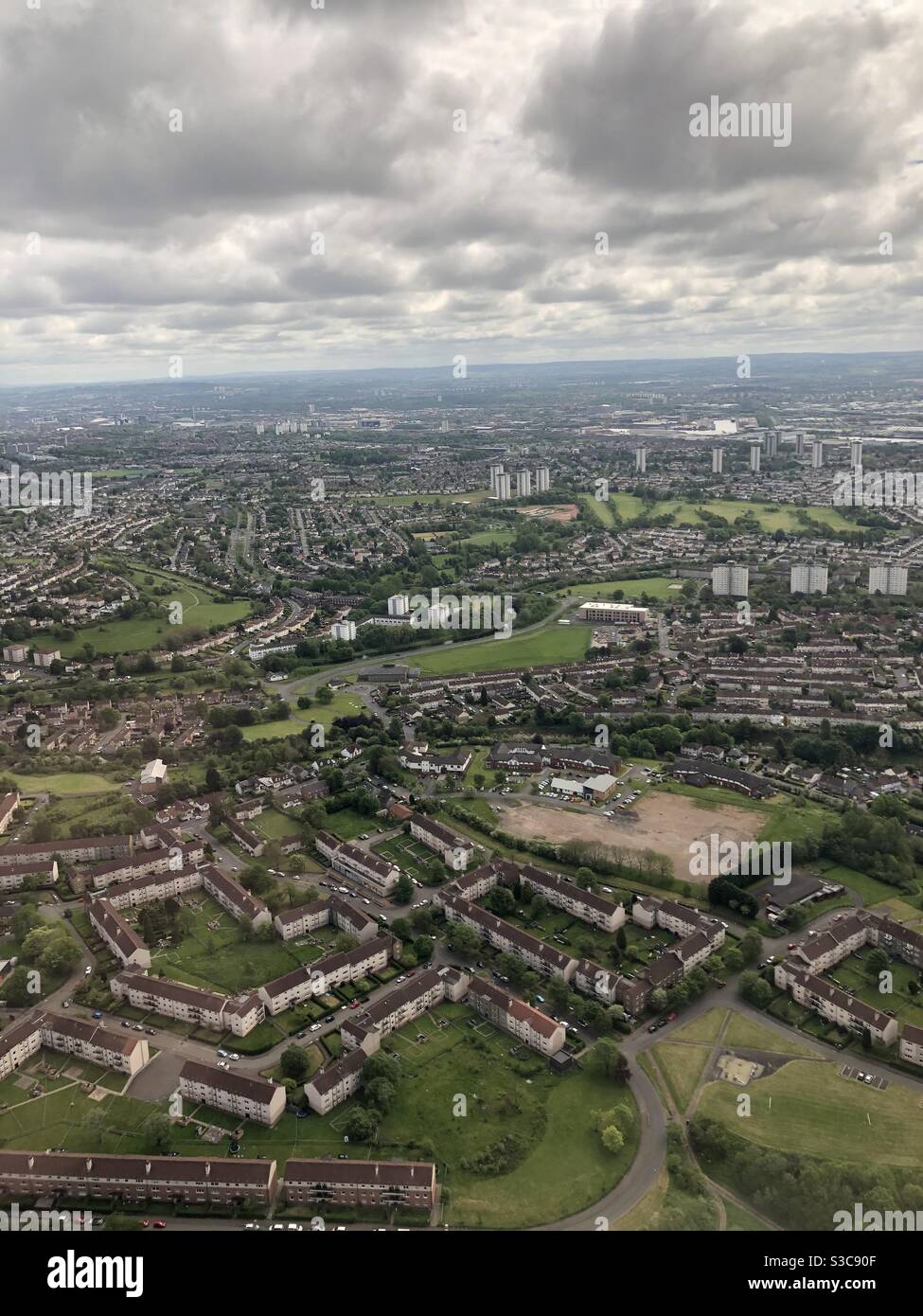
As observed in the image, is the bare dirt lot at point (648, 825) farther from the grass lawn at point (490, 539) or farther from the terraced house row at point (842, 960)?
the grass lawn at point (490, 539)

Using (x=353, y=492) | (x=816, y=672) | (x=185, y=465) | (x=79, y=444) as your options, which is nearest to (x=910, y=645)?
(x=816, y=672)

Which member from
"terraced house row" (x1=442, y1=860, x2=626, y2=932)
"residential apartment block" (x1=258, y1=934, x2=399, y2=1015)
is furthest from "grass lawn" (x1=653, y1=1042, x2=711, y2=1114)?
"residential apartment block" (x1=258, y1=934, x2=399, y2=1015)

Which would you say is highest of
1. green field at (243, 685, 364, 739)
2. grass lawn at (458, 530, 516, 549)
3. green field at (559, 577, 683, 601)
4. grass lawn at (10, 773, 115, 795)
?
grass lawn at (458, 530, 516, 549)

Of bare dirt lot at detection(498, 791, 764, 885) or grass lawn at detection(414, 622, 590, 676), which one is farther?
grass lawn at detection(414, 622, 590, 676)

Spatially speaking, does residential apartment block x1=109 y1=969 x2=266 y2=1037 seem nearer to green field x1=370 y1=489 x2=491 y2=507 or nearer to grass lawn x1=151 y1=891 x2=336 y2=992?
grass lawn x1=151 y1=891 x2=336 y2=992

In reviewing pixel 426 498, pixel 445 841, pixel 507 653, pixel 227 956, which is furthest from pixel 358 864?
pixel 426 498

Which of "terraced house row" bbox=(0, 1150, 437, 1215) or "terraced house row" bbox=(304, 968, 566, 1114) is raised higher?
"terraced house row" bbox=(304, 968, 566, 1114)

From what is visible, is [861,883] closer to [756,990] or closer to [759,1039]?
[756,990]
